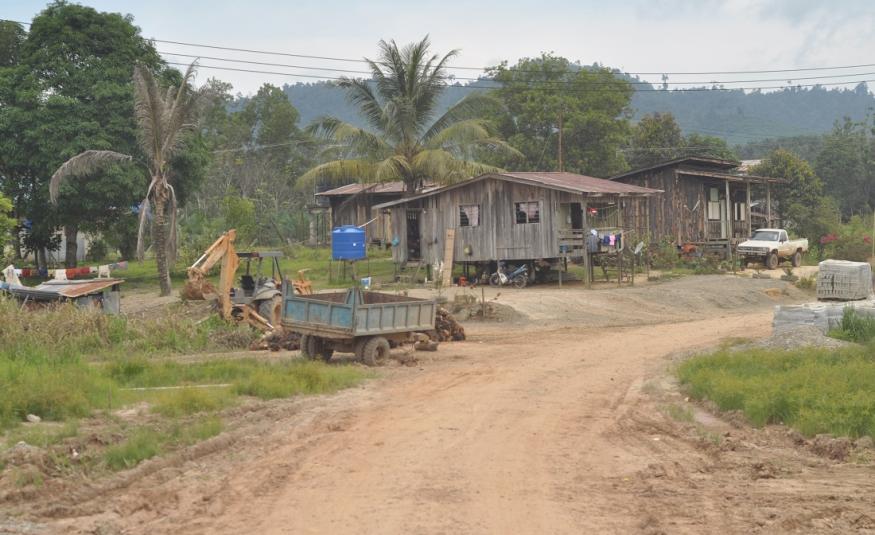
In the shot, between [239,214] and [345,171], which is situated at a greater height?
[345,171]

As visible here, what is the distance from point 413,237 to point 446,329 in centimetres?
1587

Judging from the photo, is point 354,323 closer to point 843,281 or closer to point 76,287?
point 76,287

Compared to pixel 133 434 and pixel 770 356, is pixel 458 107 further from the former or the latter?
pixel 133 434

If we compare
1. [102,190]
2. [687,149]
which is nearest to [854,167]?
[687,149]

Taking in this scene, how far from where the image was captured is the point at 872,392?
11.9 meters

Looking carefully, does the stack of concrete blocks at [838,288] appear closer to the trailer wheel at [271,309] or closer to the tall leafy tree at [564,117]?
the trailer wheel at [271,309]

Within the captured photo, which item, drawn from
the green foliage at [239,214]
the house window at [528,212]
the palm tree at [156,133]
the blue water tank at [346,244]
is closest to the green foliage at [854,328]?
the house window at [528,212]

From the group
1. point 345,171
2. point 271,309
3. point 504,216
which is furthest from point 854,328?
point 345,171

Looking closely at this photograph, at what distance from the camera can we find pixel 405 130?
37562mm

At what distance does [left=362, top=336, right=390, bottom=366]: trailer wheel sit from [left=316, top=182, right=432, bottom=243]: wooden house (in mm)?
30357

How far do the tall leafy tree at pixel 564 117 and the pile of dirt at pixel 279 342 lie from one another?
37976 mm

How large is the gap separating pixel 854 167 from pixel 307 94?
125m

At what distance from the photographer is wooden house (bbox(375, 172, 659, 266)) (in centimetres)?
3353

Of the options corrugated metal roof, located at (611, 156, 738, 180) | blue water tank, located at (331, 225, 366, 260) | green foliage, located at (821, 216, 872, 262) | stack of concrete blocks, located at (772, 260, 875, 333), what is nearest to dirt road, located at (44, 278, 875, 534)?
stack of concrete blocks, located at (772, 260, 875, 333)
